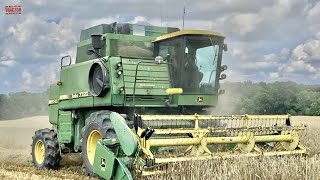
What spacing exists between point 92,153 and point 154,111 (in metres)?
1.22

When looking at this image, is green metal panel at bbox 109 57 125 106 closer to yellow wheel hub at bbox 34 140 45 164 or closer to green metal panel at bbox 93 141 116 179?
green metal panel at bbox 93 141 116 179

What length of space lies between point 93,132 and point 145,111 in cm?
97

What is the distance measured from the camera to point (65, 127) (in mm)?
8664

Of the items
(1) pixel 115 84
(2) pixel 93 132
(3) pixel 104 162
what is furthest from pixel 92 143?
(3) pixel 104 162

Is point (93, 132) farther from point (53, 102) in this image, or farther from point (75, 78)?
point (53, 102)

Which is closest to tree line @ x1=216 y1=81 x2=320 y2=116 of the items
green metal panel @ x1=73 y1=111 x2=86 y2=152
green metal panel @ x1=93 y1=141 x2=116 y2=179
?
green metal panel @ x1=73 y1=111 x2=86 y2=152

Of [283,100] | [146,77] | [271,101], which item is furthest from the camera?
[283,100]

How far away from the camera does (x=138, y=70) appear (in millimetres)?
7426

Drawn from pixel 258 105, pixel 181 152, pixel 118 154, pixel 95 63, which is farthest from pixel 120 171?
pixel 258 105

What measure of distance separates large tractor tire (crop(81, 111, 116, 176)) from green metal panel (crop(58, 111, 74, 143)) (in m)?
1.46

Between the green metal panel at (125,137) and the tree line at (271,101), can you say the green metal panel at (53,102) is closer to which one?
the green metal panel at (125,137)

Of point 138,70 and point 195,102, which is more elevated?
point 138,70

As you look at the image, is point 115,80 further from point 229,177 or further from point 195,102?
point 229,177

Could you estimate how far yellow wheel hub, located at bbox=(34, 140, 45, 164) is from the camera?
905 centimetres
